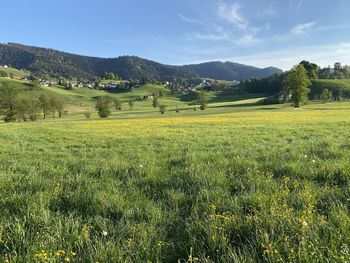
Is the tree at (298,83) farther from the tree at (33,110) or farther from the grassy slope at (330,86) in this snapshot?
the grassy slope at (330,86)

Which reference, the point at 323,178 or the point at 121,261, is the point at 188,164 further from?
the point at 121,261

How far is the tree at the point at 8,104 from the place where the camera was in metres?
90.4

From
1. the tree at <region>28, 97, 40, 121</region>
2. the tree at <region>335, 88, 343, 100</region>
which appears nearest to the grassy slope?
the tree at <region>335, 88, 343, 100</region>

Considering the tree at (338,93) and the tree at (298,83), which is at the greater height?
the tree at (298,83)

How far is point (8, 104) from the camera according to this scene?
90875mm

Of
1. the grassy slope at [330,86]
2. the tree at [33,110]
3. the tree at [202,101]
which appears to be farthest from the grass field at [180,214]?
the grassy slope at [330,86]

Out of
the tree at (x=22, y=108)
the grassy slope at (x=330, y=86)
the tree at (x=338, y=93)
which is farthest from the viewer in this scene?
the grassy slope at (x=330, y=86)

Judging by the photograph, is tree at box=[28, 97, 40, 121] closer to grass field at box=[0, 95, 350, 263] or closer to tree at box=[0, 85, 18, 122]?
tree at box=[0, 85, 18, 122]

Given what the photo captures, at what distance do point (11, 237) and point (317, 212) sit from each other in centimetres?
451

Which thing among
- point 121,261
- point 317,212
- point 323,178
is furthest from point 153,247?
point 323,178

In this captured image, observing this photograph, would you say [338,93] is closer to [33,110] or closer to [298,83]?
[298,83]

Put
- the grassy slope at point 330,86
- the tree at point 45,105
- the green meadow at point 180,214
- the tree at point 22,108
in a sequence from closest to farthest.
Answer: the green meadow at point 180,214 → the tree at point 22,108 → the tree at point 45,105 → the grassy slope at point 330,86

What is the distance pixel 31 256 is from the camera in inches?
150

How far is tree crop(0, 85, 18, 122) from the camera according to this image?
90.4m
